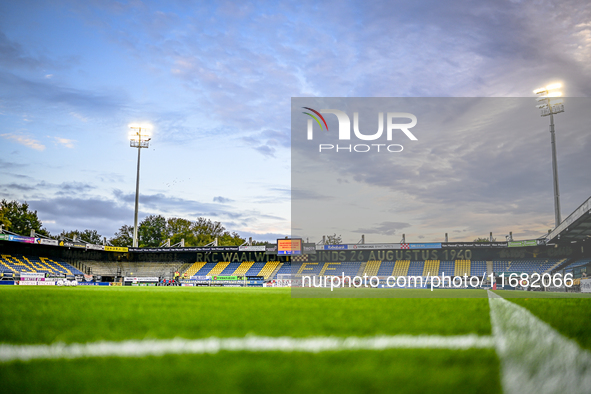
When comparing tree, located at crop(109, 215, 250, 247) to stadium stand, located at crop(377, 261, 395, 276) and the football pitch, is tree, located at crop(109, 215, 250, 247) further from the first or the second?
the football pitch

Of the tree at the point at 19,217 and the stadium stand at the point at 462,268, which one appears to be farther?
the tree at the point at 19,217

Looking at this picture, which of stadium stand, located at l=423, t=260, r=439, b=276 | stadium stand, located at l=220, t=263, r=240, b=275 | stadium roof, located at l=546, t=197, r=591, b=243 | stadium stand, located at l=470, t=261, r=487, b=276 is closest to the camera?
stadium roof, located at l=546, t=197, r=591, b=243

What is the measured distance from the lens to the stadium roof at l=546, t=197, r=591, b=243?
23647 mm

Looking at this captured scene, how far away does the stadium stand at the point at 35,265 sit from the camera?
40.6 m

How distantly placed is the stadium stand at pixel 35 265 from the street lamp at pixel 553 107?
48400mm

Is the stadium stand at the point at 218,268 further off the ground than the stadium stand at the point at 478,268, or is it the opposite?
the stadium stand at the point at 478,268

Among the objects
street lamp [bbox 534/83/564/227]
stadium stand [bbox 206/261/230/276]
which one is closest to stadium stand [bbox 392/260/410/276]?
street lamp [bbox 534/83/564/227]

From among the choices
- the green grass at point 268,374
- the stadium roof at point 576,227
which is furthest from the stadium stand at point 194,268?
the green grass at point 268,374

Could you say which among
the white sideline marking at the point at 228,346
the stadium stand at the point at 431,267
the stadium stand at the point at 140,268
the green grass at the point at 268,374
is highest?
the green grass at the point at 268,374

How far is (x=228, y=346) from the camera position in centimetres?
225

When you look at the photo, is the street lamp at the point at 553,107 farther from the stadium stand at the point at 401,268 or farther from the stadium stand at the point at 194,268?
the stadium stand at the point at 194,268

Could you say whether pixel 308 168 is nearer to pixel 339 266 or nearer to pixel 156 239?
pixel 339 266

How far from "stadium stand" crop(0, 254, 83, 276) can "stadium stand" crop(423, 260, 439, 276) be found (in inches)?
1567

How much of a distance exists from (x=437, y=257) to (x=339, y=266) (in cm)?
1168
